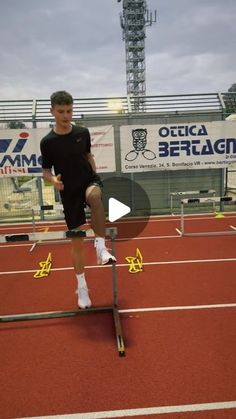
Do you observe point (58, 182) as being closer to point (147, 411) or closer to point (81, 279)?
point (81, 279)

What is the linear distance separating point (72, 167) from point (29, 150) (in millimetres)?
6816

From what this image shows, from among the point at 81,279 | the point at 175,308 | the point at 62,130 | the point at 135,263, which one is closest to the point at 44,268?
the point at 135,263

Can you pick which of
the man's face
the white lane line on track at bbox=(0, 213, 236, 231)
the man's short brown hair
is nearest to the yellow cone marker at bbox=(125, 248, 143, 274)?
the man's face

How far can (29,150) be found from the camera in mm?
9555

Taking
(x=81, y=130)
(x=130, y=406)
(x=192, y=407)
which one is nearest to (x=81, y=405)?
(x=130, y=406)

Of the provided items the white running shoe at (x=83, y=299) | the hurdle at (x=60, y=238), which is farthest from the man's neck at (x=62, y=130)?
the white running shoe at (x=83, y=299)

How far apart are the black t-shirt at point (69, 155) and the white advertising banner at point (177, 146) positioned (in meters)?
6.75

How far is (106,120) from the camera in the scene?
10820 mm

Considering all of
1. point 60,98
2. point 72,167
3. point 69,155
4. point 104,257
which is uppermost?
point 60,98

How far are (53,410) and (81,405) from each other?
20 cm

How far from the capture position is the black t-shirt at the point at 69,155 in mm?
3166

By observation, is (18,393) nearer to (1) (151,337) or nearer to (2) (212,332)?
(1) (151,337)

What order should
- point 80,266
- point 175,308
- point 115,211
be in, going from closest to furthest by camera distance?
point 115,211 → point 80,266 → point 175,308

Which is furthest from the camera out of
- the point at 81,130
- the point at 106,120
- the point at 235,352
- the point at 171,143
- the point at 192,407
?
the point at 106,120
